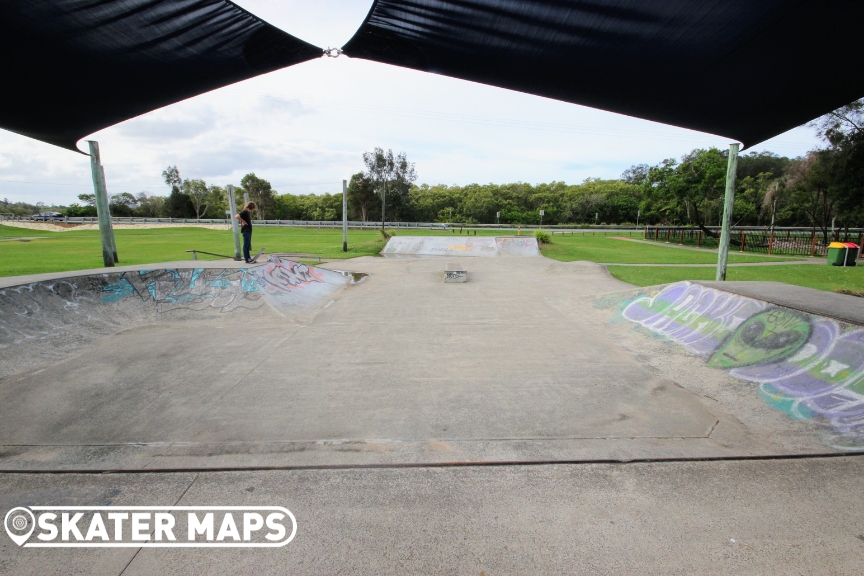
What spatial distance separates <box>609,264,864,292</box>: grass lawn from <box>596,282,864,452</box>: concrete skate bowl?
6285mm

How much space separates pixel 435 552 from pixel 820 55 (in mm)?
5392

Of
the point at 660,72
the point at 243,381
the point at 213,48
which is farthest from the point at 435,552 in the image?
the point at 213,48

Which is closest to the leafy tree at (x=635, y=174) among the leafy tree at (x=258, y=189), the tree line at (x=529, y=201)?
the tree line at (x=529, y=201)

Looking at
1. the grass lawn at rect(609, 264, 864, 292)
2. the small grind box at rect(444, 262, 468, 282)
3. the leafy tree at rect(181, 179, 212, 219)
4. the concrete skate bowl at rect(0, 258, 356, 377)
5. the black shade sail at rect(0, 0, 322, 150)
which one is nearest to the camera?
the black shade sail at rect(0, 0, 322, 150)

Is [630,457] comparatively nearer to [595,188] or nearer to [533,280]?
[533,280]

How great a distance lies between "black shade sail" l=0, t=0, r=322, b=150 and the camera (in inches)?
160

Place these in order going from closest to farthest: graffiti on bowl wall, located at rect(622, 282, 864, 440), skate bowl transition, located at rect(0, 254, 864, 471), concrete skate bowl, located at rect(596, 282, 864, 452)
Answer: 1. skate bowl transition, located at rect(0, 254, 864, 471)
2. concrete skate bowl, located at rect(596, 282, 864, 452)
3. graffiti on bowl wall, located at rect(622, 282, 864, 440)

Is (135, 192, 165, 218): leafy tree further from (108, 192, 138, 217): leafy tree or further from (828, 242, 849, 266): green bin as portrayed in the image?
(828, 242, 849, 266): green bin

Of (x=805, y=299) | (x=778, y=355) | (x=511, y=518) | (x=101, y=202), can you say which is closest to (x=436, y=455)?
(x=511, y=518)

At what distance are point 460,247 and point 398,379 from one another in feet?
60.5

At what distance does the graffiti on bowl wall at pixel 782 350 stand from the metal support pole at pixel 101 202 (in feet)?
47.3

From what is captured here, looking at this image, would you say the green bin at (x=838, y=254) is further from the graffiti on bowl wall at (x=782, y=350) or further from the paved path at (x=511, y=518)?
the paved path at (x=511, y=518)

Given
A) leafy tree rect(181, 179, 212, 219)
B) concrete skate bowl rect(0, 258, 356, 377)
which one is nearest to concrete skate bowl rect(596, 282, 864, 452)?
concrete skate bowl rect(0, 258, 356, 377)

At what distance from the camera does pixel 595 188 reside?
257 feet
